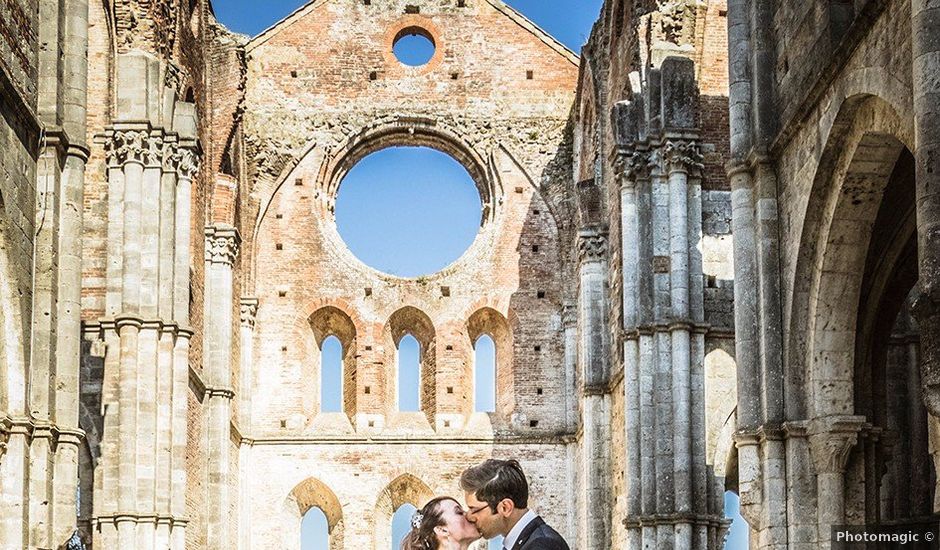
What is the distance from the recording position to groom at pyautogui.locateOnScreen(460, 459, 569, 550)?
6.22 metres

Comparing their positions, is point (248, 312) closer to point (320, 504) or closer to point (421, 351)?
point (421, 351)

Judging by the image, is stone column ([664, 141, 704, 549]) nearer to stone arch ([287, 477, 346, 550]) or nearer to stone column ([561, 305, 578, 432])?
stone column ([561, 305, 578, 432])

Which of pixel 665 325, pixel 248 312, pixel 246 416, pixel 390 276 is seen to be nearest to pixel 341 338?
pixel 390 276

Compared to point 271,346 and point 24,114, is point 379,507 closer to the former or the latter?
point 271,346

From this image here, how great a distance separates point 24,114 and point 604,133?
14.9 meters

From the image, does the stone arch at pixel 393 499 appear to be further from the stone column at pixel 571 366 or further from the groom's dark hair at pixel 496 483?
the groom's dark hair at pixel 496 483

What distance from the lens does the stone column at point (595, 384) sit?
26500mm

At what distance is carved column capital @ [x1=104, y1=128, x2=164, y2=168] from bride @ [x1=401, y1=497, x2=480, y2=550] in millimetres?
16751

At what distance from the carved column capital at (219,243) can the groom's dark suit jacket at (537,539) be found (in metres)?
21.8

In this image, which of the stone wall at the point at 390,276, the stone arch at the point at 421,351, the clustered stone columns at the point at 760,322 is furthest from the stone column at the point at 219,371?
the clustered stone columns at the point at 760,322

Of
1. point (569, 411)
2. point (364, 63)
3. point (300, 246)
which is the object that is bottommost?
point (569, 411)

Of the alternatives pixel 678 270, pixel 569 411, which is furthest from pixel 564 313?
pixel 678 270

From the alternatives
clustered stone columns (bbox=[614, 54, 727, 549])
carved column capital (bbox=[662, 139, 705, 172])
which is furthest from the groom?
carved column capital (bbox=[662, 139, 705, 172])

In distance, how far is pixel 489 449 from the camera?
30297mm
